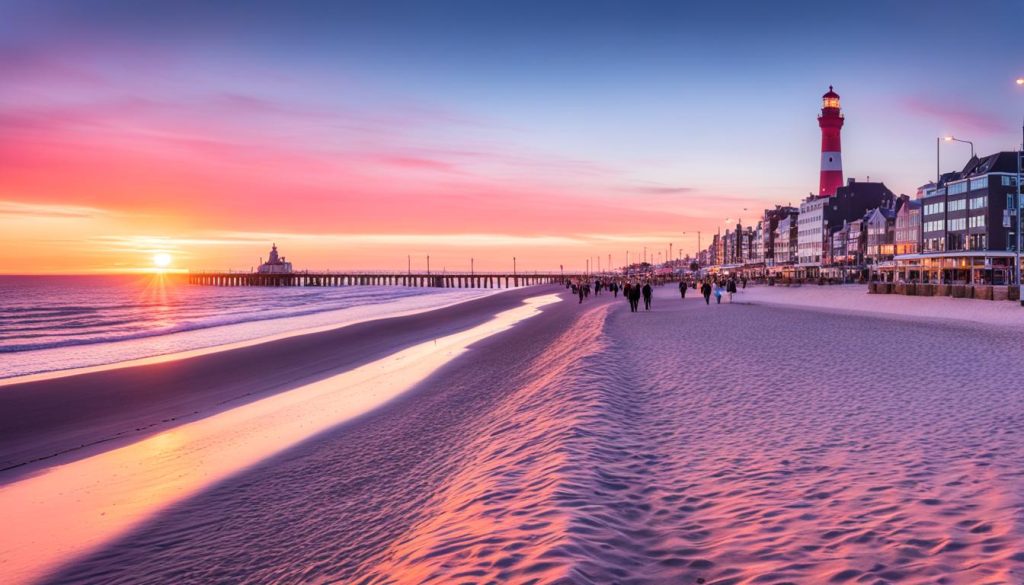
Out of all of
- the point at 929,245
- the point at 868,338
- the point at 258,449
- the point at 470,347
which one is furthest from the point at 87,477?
the point at 929,245

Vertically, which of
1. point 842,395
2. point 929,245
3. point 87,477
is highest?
point 929,245

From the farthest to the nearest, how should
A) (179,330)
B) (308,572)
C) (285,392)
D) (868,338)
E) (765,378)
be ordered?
(179,330) < (868,338) < (285,392) < (765,378) < (308,572)

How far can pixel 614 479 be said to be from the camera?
7.01m

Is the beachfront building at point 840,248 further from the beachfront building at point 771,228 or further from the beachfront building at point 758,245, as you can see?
the beachfront building at point 758,245

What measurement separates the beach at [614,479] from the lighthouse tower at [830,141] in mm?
97096

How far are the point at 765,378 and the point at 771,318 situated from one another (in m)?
18.5

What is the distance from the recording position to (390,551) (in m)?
5.89

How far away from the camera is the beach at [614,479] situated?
497 cm

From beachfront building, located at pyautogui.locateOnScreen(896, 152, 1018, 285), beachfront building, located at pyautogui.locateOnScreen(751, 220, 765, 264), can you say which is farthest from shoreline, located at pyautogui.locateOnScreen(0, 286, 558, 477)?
beachfront building, located at pyautogui.locateOnScreen(751, 220, 765, 264)

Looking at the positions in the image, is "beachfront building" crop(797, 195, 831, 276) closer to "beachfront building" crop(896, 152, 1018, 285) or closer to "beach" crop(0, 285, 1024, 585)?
"beachfront building" crop(896, 152, 1018, 285)

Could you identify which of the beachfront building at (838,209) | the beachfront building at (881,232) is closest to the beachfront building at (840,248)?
the beachfront building at (838,209)

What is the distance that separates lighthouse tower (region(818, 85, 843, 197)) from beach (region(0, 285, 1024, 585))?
319 feet

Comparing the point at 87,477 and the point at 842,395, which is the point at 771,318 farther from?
the point at 87,477

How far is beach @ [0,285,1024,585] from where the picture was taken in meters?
4.97
